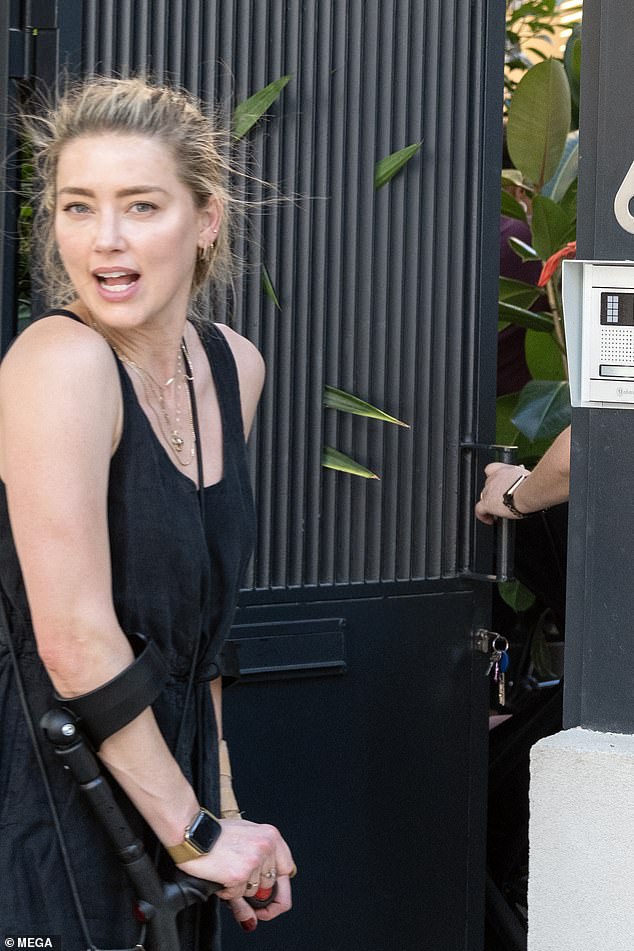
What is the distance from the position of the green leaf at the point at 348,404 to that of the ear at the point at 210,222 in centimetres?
95

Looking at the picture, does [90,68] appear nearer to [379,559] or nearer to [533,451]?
[379,559]

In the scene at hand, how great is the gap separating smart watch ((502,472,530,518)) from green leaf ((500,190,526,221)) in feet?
4.38

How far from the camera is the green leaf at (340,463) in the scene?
2.78m

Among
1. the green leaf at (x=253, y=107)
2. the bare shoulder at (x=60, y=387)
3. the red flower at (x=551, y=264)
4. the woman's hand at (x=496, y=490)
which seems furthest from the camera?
the red flower at (x=551, y=264)

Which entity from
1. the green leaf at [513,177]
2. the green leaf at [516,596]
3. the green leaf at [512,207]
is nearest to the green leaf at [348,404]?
the green leaf at [516,596]

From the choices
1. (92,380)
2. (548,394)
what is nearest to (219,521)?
(92,380)

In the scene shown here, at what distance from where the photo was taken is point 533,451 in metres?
3.57

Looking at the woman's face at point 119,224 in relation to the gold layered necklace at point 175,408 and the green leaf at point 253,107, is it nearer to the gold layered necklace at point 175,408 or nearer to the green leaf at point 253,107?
the gold layered necklace at point 175,408

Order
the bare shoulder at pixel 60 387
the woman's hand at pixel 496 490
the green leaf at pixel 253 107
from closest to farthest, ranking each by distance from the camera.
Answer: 1. the bare shoulder at pixel 60 387
2. the green leaf at pixel 253 107
3. the woman's hand at pixel 496 490

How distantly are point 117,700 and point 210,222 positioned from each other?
2.10ft

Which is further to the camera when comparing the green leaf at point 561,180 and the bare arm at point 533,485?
the green leaf at point 561,180

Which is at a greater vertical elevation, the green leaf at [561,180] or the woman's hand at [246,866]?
the green leaf at [561,180]

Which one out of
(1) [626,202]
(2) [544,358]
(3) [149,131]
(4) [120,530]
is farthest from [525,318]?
(4) [120,530]

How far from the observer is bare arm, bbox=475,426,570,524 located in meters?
2.37
